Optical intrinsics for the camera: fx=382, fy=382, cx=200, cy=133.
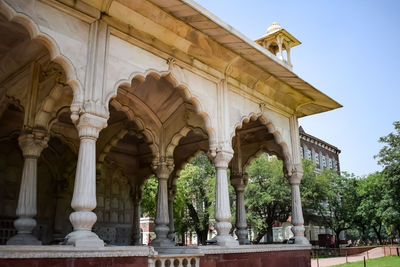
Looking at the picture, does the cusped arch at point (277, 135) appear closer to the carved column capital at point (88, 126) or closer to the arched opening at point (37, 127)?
the arched opening at point (37, 127)

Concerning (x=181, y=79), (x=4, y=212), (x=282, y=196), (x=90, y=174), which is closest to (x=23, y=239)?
(x=90, y=174)

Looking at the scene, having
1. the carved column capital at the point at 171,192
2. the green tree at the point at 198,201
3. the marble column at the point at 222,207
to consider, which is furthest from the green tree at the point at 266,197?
the marble column at the point at 222,207

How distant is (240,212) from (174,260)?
6.08 meters

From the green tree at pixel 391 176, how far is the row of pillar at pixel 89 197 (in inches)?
772

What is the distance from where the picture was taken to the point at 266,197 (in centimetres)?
2777

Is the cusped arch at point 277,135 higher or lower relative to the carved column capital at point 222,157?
higher

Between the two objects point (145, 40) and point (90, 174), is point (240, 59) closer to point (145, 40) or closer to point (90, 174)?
point (145, 40)

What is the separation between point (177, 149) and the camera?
49.7ft

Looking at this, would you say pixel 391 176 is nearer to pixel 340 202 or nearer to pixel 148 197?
pixel 340 202

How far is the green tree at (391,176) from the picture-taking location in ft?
95.1

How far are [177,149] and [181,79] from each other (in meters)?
6.55

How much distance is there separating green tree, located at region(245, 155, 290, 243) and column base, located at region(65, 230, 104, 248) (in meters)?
22.5

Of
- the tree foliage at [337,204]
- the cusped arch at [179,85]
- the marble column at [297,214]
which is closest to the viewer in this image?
the cusped arch at [179,85]

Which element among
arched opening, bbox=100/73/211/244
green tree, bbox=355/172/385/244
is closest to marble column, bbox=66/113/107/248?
arched opening, bbox=100/73/211/244
